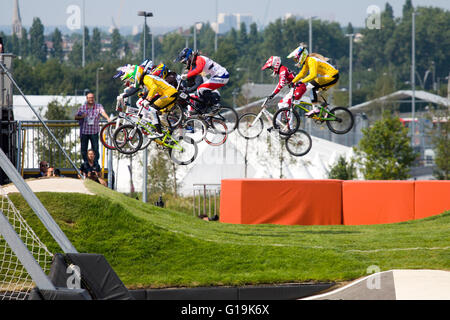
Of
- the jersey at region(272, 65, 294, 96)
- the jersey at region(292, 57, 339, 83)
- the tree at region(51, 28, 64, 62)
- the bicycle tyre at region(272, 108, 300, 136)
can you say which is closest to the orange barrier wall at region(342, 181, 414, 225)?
the bicycle tyre at region(272, 108, 300, 136)

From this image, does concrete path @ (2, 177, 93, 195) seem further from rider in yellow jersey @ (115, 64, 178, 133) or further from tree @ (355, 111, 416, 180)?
tree @ (355, 111, 416, 180)

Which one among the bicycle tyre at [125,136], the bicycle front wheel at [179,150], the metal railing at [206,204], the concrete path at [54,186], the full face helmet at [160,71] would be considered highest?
the full face helmet at [160,71]

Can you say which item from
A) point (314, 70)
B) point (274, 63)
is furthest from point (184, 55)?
point (314, 70)

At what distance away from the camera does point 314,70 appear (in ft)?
54.1

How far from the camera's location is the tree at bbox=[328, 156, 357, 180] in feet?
137

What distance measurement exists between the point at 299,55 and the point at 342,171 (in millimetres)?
25983

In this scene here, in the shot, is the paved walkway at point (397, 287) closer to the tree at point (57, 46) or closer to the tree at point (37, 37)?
the tree at point (37, 37)

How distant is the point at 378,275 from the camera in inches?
570

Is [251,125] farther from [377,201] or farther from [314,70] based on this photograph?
[377,201]

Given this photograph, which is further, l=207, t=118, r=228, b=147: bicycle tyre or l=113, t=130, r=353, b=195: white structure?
l=113, t=130, r=353, b=195: white structure

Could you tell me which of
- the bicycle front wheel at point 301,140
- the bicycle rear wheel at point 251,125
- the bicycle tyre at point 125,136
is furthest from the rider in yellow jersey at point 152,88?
the bicycle front wheel at point 301,140

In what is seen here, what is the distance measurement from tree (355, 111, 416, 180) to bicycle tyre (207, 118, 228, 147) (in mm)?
23701

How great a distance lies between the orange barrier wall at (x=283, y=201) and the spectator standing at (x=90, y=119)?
6.77 m

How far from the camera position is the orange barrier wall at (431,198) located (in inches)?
1061
